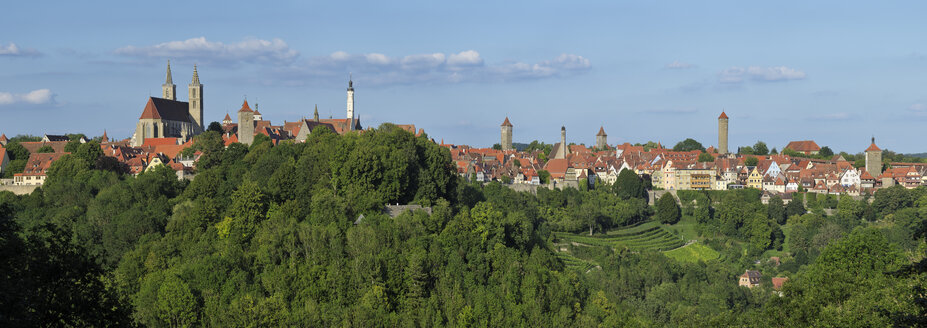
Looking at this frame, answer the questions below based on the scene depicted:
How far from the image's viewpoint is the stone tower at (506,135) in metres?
130

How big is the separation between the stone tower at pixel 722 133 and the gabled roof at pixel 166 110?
6145cm

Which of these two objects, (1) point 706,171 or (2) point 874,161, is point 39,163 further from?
(2) point 874,161

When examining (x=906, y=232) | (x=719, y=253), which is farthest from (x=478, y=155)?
(x=906, y=232)

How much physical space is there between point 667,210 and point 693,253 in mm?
10346

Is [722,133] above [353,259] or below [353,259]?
above

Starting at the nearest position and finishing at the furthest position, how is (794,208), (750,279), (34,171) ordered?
(750,279)
(34,171)
(794,208)

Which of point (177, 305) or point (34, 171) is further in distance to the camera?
point (34, 171)

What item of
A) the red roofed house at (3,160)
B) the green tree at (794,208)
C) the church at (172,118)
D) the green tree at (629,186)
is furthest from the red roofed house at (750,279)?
the red roofed house at (3,160)

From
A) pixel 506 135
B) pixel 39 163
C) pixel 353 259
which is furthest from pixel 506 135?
pixel 353 259

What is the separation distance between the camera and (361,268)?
146 feet

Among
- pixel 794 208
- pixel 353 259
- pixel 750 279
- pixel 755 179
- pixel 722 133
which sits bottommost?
pixel 750 279

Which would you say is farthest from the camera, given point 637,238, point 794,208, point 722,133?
point 722,133

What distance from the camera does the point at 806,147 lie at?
428ft

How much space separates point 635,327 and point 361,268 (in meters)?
12.0
